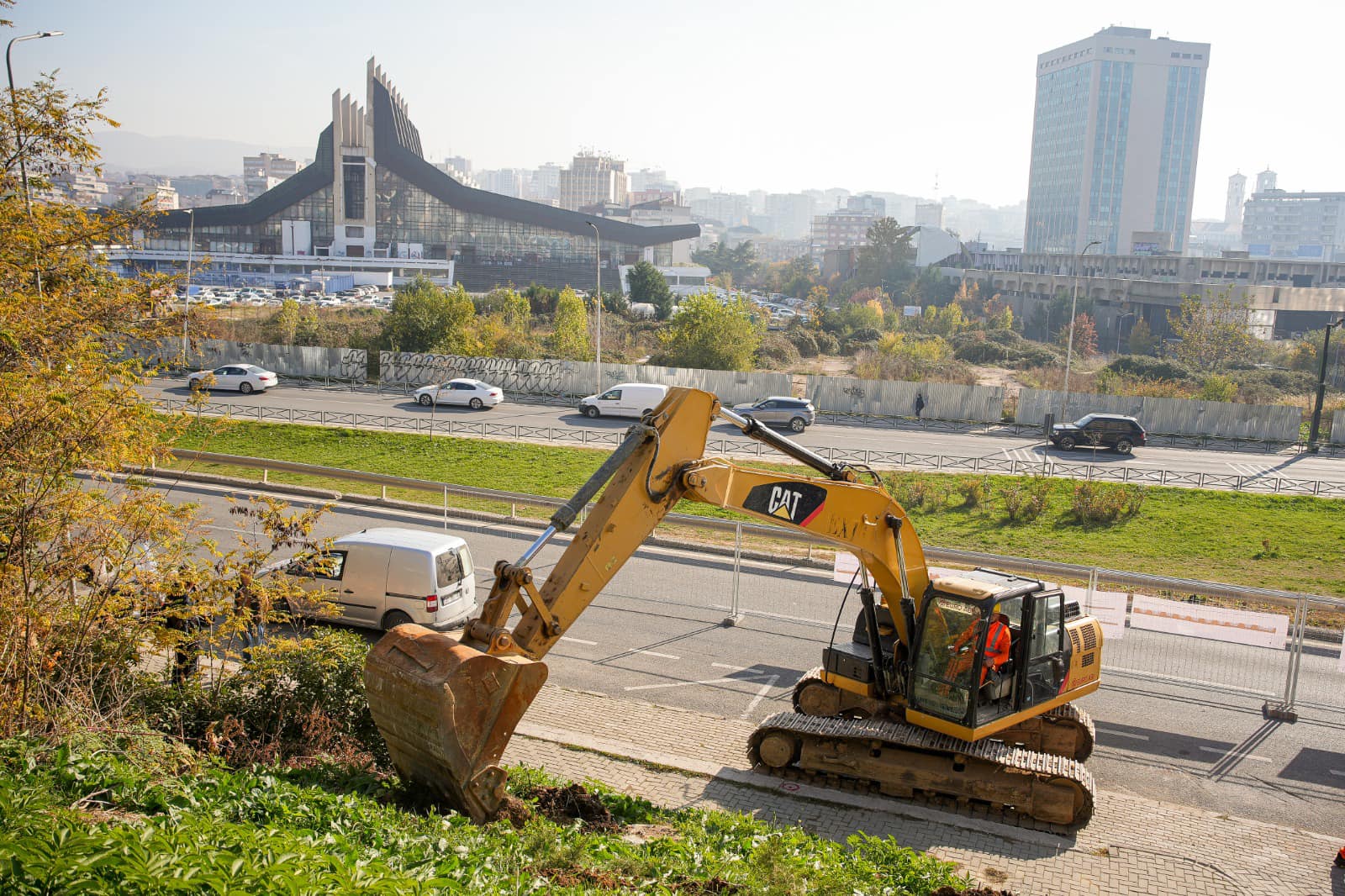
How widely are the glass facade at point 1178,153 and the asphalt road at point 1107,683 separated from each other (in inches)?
7612

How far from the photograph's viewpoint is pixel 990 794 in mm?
10008

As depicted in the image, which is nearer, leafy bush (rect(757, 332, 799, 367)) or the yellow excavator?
the yellow excavator

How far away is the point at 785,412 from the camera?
3669cm

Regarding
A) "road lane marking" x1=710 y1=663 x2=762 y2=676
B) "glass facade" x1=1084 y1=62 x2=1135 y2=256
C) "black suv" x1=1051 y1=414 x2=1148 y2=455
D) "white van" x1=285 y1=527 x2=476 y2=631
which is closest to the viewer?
"road lane marking" x1=710 y1=663 x2=762 y2=676

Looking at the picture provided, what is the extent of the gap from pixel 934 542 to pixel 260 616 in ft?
52.8

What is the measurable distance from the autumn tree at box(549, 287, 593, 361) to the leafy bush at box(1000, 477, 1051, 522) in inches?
1069

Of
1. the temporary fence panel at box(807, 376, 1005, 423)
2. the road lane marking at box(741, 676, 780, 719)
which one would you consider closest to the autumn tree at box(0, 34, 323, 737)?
the road lane marking at box(741, 676, 780, 719)

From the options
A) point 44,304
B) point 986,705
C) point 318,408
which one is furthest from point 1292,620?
point 318,408

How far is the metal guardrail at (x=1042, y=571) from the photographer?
1361 centimetres

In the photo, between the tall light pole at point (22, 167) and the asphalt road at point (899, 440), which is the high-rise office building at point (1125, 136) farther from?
the tall light pole at point (22, 167)

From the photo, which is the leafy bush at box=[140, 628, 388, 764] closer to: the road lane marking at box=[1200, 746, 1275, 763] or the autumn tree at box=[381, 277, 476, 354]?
the road lane marking at box=[1200, 746, 1275, 763]

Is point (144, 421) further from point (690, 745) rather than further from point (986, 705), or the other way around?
point (986, 705)

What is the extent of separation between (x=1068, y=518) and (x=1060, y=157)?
186 m

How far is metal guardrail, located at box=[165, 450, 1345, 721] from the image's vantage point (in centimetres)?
1361
